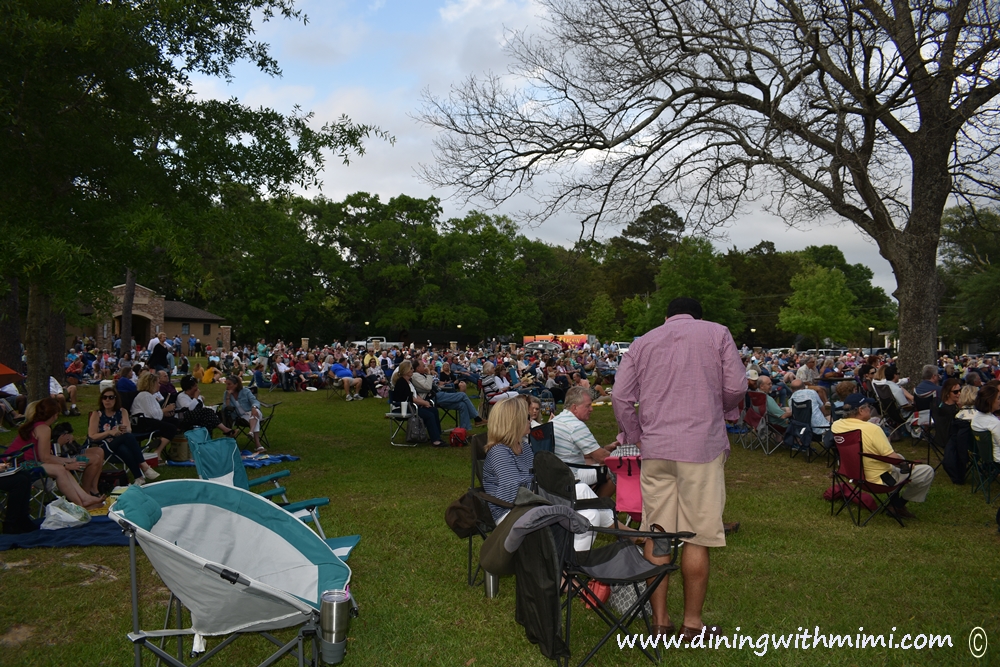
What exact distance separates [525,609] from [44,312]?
7.50 m

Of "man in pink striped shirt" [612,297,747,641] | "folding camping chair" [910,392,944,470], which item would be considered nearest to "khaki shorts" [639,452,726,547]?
"man in pink striped shirt" [612,297,747,641]

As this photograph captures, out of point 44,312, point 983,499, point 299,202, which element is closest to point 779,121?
point 983,499

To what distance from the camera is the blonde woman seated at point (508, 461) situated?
4.66 meters

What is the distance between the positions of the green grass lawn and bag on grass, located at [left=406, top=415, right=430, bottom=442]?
3.31 meters

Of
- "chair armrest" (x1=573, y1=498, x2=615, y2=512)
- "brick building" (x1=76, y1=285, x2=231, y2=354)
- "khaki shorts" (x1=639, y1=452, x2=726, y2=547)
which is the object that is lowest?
"chair armrest" (x1=573, y1=498, x2=615, y2=512)

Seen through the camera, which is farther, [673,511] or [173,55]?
[173,55]

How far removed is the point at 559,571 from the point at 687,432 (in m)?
1.00

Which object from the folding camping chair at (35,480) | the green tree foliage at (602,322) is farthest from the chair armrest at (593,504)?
the green tree foliage at (602,322)

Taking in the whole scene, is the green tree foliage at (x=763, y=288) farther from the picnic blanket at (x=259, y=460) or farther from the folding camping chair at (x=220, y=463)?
the folding camping chair at (x=220, y=463)

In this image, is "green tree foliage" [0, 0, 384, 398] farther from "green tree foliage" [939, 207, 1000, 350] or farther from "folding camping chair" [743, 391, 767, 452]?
"green tree foliage" [939, 207, 1000, 350]

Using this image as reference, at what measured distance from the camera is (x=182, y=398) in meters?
9.92

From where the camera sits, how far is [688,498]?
3.67 meters

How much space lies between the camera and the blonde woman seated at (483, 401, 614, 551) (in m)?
4.66

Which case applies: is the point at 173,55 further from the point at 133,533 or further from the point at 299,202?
the point at 299,202
